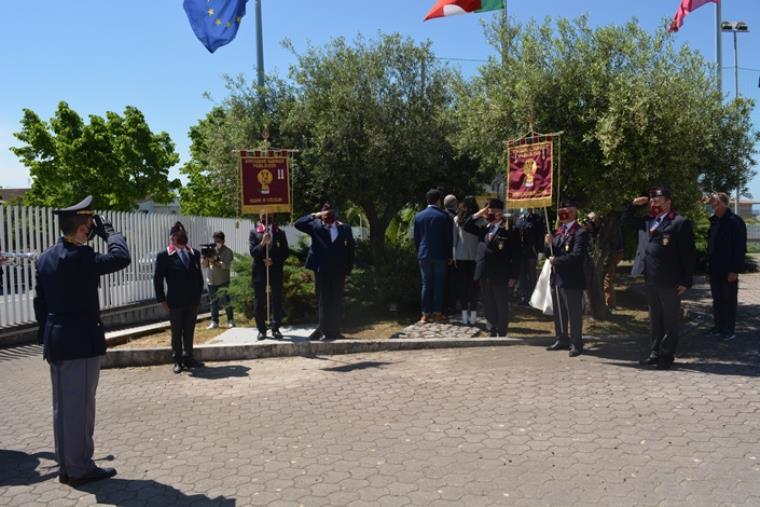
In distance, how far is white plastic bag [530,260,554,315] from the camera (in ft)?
29.1

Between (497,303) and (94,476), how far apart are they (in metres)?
6.10

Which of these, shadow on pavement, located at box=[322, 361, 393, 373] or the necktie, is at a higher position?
the necktie

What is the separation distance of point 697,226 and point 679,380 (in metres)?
13.4

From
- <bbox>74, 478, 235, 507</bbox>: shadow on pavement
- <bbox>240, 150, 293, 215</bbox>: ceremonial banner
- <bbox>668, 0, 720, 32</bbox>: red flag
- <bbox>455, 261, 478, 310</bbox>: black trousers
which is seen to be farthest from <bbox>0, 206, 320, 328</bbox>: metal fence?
<bbox>668, 0, 720, 32</bbox>: red flag

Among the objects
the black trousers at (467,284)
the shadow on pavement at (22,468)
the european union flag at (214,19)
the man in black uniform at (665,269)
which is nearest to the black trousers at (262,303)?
the black trousers at (467,284)

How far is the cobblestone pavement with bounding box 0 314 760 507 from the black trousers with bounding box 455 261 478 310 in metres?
2.05

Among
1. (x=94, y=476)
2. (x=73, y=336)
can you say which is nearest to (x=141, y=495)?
(x=94, y=476)

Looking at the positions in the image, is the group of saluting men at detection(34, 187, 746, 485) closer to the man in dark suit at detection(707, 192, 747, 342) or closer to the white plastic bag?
the man in dark suit at detection(707, 192, 747, 342)

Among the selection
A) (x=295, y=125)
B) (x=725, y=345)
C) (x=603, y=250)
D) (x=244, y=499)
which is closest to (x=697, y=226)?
(x=603, y=250)

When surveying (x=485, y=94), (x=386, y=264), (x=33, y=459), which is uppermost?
(x=485, y=94)

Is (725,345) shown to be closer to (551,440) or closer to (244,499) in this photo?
(551,440)

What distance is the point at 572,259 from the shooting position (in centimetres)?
830

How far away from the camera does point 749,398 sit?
6.35 m

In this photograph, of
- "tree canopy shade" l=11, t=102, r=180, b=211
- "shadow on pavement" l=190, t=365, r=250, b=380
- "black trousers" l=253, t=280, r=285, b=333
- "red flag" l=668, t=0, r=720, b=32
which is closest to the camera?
"shadow on pavement" l=190, t=365, r=250, b=380
